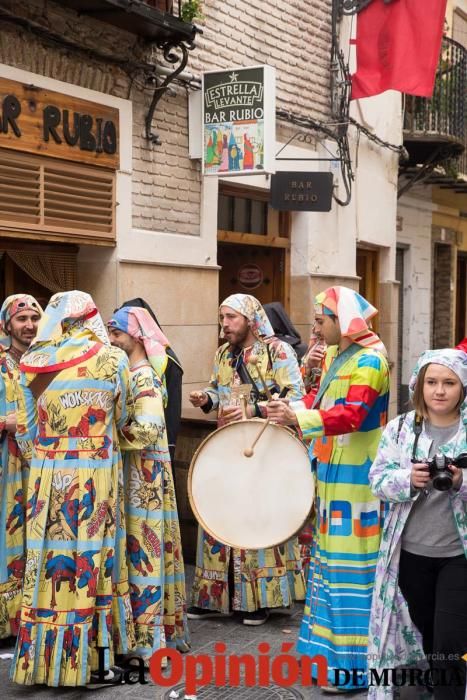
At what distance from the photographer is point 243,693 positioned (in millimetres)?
5031

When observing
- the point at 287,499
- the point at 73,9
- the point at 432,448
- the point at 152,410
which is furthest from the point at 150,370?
the point at 73,9

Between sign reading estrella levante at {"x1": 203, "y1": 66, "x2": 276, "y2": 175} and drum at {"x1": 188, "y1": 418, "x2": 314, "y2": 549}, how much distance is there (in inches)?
191

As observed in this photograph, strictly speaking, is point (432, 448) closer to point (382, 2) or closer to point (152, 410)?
point (152, 410)

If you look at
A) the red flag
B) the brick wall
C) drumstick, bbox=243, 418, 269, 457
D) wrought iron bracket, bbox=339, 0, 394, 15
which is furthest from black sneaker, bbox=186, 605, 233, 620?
wrought iron bracket, bbox=339, 0, 394, 15

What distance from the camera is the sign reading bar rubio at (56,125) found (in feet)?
25.1

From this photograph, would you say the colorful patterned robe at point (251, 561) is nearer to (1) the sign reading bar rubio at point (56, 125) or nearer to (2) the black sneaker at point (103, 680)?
(2) the black sneaker at point (103, 680)

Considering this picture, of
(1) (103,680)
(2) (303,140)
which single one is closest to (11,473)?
(1) (103,680)

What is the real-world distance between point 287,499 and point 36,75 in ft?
14.7

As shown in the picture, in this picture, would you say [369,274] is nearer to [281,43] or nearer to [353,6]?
[353,6]

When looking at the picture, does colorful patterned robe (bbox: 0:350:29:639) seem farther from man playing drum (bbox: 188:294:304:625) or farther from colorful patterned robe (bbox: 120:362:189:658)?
man playing drum (bbox: 188:294:304:625)

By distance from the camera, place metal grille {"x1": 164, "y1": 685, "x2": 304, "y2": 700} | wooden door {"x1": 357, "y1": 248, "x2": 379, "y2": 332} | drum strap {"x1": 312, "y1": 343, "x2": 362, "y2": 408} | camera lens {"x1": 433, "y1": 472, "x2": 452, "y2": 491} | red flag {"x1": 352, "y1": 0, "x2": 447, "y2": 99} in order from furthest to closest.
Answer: wooden door {"x1": 357, "y1": 248, "x2": 379, "y2": 332}
red flag {"x1": 352, "y1": 0, "x2": 447, "y2": 99}
drum strap {"x1": 312, "y1": 343, "x2": 362, "y2": 408}
metal grille {"x1": 164, "y1": 685, "x2": 304, "y2": 700}
camera lens {"x1": 433, "y1": 472, "x2": 452, "y2": 491}

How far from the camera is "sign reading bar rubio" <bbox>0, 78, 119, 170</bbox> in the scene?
7660 millimetres

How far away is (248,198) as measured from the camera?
11.4 metres

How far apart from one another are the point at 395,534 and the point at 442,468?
42 centimetres
